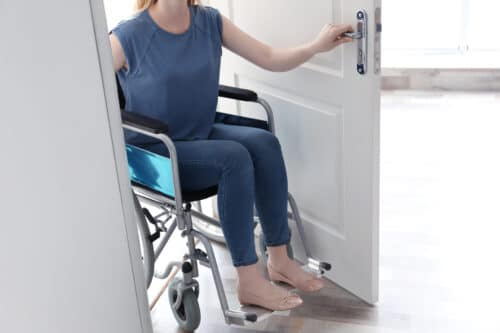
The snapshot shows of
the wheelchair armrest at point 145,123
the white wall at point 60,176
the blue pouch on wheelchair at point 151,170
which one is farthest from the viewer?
the blue pouch on wheelchair at point 151,170

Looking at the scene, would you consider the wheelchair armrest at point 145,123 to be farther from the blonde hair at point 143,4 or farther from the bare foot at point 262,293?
the bare foot at point 262,293

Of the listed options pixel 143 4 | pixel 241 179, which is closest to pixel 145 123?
pixel 241 179

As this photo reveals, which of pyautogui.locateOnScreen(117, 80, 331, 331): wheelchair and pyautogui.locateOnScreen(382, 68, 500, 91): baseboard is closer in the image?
pyautogui.locateOnScreen(117, 80, 331, 331): wheelchair

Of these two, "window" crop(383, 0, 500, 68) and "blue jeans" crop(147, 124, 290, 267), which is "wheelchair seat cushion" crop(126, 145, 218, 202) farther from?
"window" crop(383, 0, 500, 68)

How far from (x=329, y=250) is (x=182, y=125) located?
708mm

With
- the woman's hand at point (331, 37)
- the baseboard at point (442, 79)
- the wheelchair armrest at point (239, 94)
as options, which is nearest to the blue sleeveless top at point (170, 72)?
the wheelchair armrest at point (239, 94)

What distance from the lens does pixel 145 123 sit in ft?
6.18

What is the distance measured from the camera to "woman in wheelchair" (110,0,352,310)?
6.59 ft

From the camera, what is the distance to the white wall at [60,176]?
44.1 inches

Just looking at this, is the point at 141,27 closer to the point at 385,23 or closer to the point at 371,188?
the point at 371,188

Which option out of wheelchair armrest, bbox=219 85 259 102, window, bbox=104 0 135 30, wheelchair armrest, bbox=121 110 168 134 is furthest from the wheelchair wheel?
window, bbox=104 0 135 30

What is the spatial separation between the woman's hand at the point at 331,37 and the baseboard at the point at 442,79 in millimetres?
2613

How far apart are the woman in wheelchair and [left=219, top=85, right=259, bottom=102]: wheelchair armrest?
110mm

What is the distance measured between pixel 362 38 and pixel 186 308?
3.28 feet
